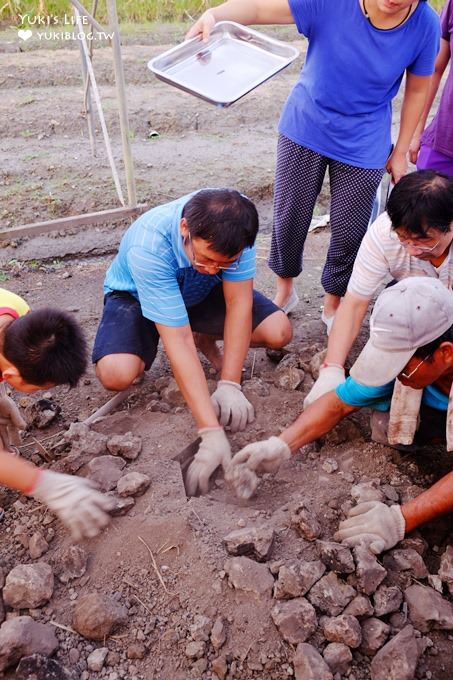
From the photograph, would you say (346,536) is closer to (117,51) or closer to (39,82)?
(117,51)

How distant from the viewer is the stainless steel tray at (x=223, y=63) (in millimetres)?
2852

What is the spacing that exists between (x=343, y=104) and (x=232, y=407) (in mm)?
1371

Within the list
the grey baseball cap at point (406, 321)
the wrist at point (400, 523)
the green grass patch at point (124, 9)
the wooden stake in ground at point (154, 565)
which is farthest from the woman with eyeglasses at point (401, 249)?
the green grass patch at point (124, 9)

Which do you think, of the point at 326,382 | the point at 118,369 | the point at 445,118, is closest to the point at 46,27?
the point at 445,118

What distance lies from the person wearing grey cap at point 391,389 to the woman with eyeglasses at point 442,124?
1224mm

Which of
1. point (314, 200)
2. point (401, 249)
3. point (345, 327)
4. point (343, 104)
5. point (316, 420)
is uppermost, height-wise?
point (343, 104)

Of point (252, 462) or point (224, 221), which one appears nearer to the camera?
point (224, 221)

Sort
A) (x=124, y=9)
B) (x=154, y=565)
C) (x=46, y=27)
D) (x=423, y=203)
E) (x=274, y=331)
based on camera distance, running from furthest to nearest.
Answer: (x=124, y=9), (x=46, y=27), (x=274, y=331), (x=423, y=203), (x=154, y=565)

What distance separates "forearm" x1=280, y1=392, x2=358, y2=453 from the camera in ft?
7.73

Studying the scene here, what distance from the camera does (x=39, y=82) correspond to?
7.29 metres

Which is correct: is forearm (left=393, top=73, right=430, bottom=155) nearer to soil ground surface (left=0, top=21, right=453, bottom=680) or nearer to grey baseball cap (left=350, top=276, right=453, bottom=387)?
soil ground surface (left=0, top=21, right=453, bottom=680)

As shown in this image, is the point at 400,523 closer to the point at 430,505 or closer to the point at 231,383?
the point at 430,505

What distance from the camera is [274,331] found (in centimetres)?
300

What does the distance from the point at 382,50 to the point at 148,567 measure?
7.08ft
